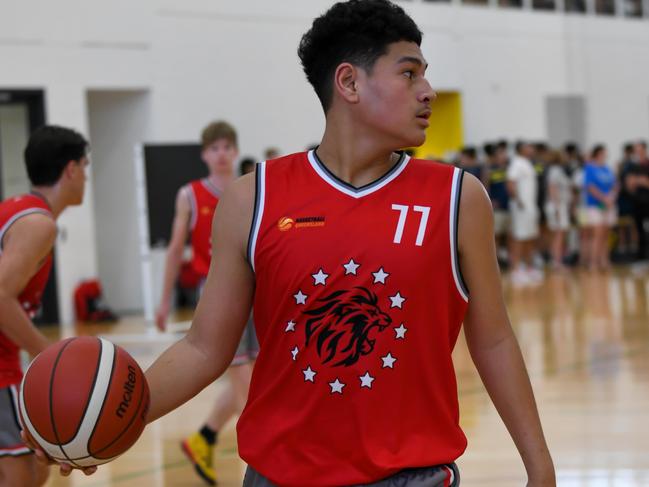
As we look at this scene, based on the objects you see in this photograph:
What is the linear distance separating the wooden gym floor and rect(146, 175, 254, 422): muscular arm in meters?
3.07

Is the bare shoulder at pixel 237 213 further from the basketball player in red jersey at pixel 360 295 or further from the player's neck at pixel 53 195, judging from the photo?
the player's neck at pixel 53 195

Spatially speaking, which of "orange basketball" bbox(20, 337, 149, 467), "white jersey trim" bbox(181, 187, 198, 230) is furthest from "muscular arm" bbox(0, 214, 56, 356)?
"white jersey trim" bbox(181, 187, 198, 230)

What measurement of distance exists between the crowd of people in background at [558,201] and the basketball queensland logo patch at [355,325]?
44.1 ft

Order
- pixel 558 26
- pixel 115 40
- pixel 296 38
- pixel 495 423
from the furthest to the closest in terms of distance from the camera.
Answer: pixel 558 26 < pixel 296 38 < pixel 115 40 < pixel 495 423

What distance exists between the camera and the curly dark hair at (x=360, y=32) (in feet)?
8.21

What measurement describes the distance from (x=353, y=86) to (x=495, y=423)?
15.1ft

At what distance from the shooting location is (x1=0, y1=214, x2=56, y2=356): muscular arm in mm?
3791

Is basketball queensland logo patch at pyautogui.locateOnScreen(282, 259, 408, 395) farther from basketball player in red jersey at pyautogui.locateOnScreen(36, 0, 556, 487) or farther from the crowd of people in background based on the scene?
the crowd of people in background

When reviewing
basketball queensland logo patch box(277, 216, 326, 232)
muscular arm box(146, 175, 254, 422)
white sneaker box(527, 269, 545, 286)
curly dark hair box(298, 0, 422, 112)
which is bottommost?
white sneaker box(527, 269, 545, 286)

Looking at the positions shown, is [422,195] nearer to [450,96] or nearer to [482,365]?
[482,365]

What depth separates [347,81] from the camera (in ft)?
8.36

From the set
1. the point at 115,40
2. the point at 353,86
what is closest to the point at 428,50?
the point at 115,40

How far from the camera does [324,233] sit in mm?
2432

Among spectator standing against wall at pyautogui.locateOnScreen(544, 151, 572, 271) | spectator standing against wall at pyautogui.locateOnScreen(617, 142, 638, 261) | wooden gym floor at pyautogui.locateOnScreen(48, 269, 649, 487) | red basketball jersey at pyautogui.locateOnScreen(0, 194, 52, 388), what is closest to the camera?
red basketball jersey at pyautogui.locateOnScreen(0, 194, 52, 388)
